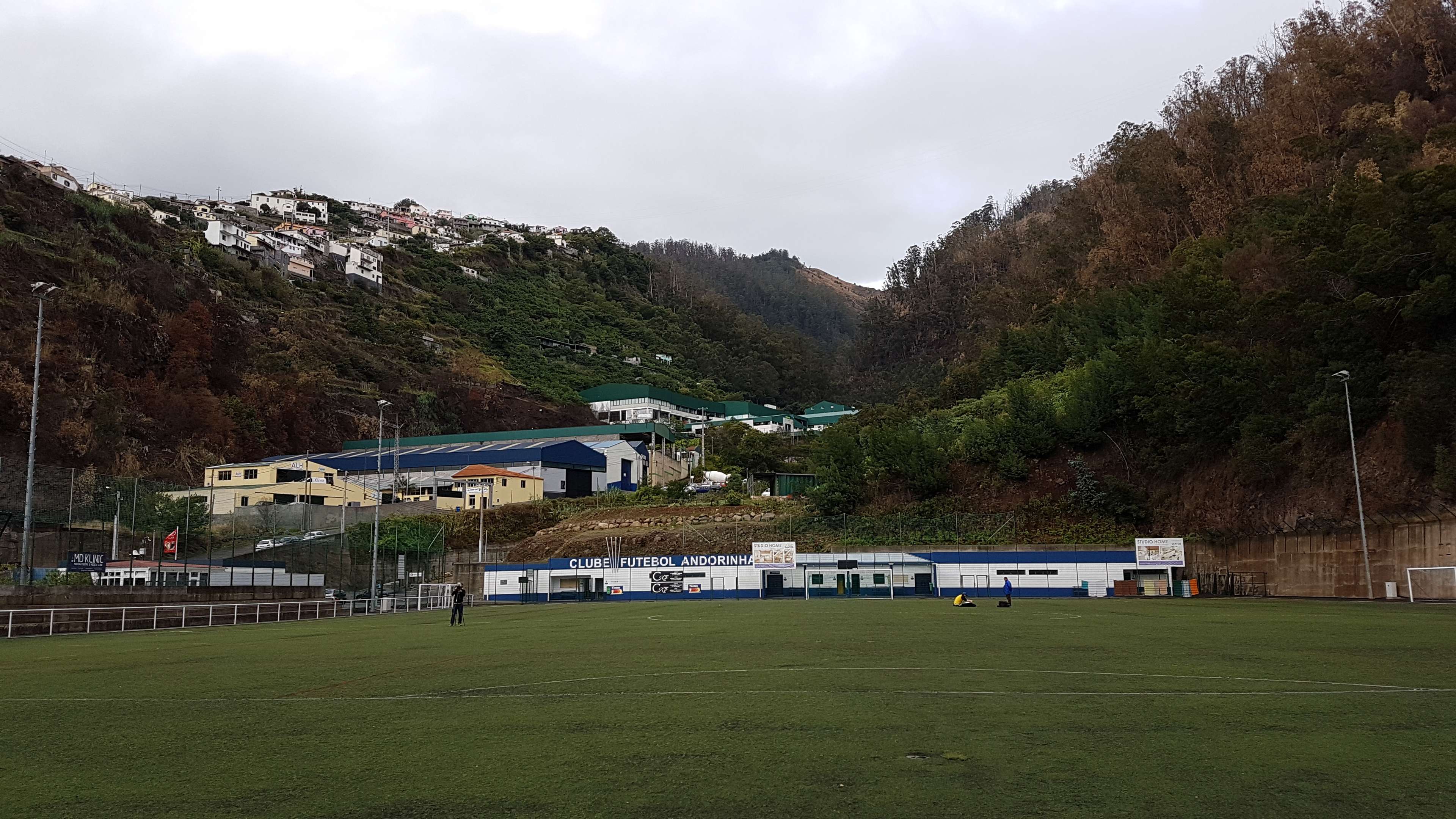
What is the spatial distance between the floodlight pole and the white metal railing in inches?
1447

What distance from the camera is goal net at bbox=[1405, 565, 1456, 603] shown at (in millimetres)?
30750

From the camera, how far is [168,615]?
30.8 meters

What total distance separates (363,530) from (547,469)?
793 inches

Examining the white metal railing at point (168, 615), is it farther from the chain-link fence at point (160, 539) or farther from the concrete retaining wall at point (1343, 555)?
the concrete retaining wall at point (1343, 555)

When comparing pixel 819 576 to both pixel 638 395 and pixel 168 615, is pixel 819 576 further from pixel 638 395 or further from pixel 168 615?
pixel 638 395

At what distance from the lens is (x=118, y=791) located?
6.60m

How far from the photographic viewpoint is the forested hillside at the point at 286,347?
2938 inches

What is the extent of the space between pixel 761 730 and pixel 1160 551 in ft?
135

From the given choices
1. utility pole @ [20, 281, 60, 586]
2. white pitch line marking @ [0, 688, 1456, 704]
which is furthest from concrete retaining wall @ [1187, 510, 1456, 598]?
utility pole @ [20, 281, 60, 586]

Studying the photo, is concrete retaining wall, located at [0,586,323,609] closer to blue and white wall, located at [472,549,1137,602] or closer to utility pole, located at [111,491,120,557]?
utility pole, located at [111,491,120,557]

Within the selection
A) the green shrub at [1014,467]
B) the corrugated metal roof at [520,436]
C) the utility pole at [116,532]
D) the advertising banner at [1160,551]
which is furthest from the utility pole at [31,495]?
the corrugated metal roof at [520,436]

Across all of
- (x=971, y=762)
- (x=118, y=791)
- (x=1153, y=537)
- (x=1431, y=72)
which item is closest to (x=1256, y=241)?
(x=1431, y=72)

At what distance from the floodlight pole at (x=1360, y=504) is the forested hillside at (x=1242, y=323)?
3.59ft

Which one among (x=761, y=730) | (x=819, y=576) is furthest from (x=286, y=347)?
(x=761, y=730)
